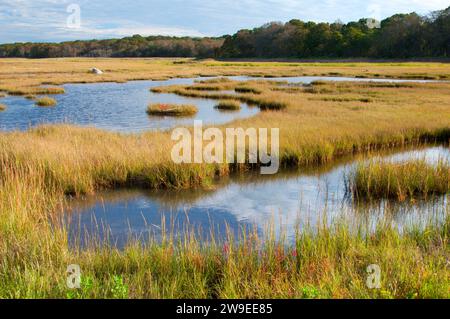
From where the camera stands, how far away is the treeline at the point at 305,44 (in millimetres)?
85750

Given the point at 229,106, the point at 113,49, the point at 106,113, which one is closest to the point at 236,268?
the point at 106,113

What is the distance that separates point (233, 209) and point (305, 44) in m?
101

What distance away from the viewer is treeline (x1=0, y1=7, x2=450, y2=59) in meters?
85.8

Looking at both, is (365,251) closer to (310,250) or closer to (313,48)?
(310,250)

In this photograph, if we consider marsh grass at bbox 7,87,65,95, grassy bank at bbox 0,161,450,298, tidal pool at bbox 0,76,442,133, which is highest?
marsh grass at bbox 7,87,65,95

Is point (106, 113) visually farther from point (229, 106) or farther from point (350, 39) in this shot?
point (350, 39)

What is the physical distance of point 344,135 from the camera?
57.0 feet

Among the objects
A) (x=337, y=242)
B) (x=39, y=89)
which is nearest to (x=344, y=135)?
(x=337, y=242)

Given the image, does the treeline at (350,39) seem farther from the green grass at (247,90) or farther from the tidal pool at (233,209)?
the tidal pool at (233,209)

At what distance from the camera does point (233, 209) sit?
1074 cm

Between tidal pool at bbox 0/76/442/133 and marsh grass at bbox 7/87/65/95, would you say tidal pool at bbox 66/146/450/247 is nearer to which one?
tidal pool at bbox 0/76/442/133

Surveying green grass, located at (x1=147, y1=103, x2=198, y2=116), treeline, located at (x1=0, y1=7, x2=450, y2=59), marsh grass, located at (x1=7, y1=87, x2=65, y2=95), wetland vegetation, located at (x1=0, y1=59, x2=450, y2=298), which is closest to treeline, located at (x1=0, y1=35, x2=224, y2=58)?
treeline, located at (x1=0, y1=7, x2=450, y2=59)

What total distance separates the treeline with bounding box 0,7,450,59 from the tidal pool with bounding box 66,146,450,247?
5047cm

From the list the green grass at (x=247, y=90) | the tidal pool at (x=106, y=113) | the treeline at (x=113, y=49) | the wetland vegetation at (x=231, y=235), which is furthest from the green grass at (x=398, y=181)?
the treeline at (x=113, y=49)
